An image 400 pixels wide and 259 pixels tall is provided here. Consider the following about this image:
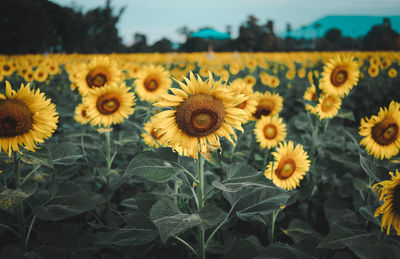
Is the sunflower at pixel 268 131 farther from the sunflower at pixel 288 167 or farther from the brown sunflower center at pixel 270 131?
the sunflower at pixel 288 167

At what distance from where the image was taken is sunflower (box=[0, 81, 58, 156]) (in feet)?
4.99

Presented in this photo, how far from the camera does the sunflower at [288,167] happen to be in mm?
2258

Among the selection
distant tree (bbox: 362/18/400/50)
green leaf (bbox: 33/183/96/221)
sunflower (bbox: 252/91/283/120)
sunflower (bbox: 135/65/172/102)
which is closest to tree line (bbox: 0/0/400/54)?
distant tree (bbox: 362/18/400/50)

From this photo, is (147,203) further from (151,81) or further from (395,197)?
(151,81)

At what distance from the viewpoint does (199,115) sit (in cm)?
139

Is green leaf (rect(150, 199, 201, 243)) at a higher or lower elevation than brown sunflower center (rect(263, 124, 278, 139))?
lower

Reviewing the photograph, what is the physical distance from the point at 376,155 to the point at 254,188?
1253 millimetres

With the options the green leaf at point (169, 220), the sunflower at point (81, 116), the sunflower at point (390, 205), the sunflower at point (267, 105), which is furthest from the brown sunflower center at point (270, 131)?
the sunflower at point (81, 116)

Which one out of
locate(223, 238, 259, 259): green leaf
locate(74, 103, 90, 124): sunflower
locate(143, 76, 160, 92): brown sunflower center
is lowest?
locate(223, 238, 259, 259): green leaf

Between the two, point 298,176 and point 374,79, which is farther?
point 374,79

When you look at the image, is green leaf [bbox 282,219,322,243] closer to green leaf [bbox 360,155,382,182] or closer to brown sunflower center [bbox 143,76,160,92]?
green leaf [bbox 360,155,382,182]

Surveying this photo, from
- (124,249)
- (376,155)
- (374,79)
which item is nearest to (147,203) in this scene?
(124,249)

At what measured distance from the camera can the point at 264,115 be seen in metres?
2.98

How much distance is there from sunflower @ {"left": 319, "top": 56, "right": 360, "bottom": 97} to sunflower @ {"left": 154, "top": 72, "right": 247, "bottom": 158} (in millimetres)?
1963
